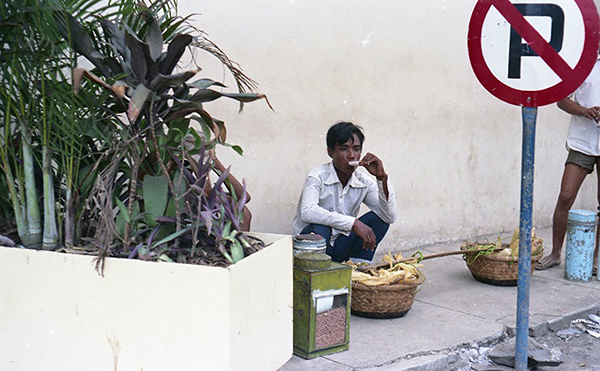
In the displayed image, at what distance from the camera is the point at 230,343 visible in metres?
2.45

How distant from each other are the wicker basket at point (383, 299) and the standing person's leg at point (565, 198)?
1.70 m

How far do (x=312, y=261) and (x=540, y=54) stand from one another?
1333 millimetres

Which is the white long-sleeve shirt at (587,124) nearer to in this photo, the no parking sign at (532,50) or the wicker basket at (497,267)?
the wicker basket at (497,267)

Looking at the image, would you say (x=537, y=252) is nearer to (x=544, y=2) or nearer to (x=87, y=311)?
(x=544, y=2)

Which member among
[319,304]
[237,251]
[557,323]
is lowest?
[557,323]

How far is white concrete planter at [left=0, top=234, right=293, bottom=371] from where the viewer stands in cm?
245

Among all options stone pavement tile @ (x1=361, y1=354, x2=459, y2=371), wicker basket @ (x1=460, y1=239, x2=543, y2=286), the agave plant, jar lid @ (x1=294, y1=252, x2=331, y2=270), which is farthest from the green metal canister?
wicker basket @ (x1=460, y1=239, x2=543, y2=286)

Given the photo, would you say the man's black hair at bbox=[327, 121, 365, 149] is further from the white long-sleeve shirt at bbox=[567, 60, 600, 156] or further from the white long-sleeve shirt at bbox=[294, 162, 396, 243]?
the white long-sleeve shirt at bbox=[567, 60, 600, 156]

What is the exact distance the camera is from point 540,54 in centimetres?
303

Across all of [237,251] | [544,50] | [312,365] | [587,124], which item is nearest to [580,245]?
[587,124]

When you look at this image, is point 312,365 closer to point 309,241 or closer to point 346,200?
point 309,241

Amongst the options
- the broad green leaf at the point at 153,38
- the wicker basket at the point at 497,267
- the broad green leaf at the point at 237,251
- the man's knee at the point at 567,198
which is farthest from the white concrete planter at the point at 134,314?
the man's knee at the point at 567,198

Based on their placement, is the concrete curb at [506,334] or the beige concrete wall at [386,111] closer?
the concrete curb at [506,334]

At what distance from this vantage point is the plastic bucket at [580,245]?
4707 millimetres
